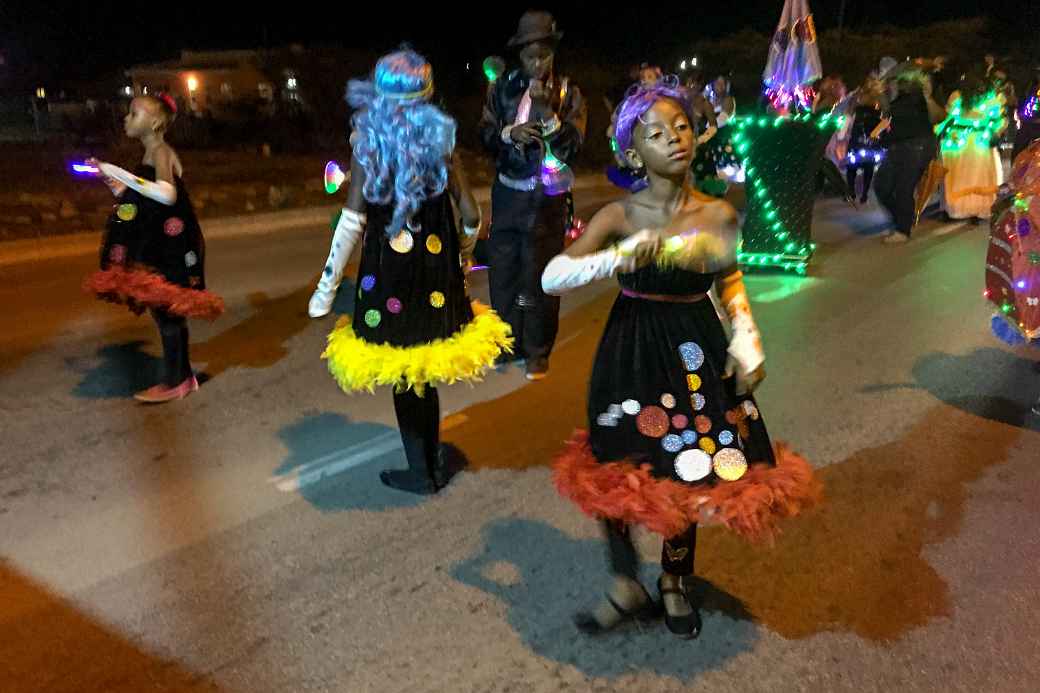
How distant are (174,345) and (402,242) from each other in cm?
233

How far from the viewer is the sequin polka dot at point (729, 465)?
2775mm

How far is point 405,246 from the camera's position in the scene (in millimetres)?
3754

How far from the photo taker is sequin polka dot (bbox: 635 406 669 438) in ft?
9.21

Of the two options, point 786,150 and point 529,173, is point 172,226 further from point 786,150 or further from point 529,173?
point 786,150

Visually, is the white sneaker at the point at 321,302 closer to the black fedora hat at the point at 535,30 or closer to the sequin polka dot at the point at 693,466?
the sequin polka dot at the point at 693,466

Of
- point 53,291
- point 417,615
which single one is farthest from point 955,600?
point 53,291

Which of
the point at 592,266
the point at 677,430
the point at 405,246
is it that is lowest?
the point at 677,430

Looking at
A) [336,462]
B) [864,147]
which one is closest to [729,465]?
[336,462]

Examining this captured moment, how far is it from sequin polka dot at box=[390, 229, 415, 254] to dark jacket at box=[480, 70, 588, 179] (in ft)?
6.68

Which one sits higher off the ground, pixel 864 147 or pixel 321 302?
pixel 321 302

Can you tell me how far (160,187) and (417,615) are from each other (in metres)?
2.95

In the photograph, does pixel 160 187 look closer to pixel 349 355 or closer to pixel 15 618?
pixel 349 355

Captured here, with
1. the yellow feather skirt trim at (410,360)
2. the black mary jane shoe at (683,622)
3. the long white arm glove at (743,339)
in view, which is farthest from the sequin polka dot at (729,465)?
the yellow feather skirt trim at (410,360)

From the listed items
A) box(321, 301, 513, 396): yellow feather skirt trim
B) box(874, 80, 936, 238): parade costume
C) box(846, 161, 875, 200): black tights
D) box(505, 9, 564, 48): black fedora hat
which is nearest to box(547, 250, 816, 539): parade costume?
box(321, 301, 513, 396): yellow feather skirt trim
